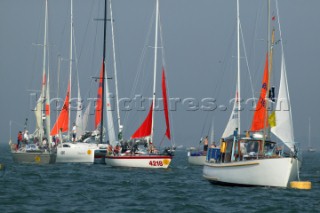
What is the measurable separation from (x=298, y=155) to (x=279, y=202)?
582 cm

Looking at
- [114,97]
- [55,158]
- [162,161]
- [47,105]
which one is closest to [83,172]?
[162,161]

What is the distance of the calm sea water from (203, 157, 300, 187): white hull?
462 millimetres

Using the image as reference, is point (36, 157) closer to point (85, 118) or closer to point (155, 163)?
point (155, 163)

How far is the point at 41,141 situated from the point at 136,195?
29.9 meters

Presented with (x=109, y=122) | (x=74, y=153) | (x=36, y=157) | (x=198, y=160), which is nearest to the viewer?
(x=36, y=157)

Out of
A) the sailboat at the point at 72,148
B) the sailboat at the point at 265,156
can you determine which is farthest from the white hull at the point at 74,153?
the sailboat at the point at 265,156

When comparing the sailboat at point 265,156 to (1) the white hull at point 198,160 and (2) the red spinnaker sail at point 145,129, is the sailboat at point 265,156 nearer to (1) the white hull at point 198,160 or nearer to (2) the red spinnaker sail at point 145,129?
(2) the red spinnaker sail at point 145,129

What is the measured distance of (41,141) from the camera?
6575cm

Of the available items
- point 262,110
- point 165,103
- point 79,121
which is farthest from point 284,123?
point 79,121

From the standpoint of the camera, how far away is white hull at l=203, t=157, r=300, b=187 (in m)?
37.5

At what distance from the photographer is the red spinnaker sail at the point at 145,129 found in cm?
5888

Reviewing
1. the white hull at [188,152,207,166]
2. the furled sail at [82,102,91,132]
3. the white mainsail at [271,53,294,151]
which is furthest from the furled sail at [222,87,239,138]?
the white mainsail at [271,53,294,151]

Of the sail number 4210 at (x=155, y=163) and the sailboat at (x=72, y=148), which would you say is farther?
the sailboat at (x=72, y=148)

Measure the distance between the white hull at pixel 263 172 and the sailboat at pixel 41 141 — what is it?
2597cm
